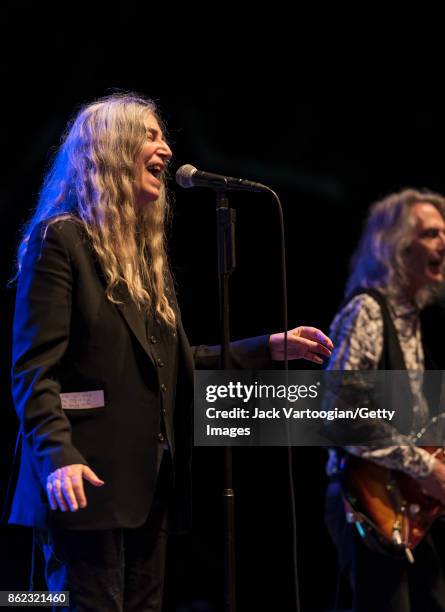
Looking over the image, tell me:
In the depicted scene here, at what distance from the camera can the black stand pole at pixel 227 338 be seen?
82.1 inches

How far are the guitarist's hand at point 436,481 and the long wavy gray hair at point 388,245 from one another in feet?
2.51

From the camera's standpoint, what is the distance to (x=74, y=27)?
3830mm

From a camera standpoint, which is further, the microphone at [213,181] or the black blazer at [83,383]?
the microphone at [213,181]

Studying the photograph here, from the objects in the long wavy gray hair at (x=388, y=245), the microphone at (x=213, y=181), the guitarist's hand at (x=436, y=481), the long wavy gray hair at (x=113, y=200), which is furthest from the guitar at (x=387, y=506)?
the microphone at (x=213, y=181)

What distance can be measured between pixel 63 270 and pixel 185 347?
0.43 m

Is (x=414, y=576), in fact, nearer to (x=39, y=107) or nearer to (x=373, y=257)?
(x=373, y=257)

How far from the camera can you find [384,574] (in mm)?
2924

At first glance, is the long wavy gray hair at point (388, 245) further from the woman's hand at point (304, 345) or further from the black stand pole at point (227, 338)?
the black stand pole at point (227, 338)

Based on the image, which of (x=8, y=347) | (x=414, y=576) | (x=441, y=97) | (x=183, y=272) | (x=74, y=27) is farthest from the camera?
(x=441, y=97)

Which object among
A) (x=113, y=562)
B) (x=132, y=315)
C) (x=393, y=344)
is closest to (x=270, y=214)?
(x=393, y=344)

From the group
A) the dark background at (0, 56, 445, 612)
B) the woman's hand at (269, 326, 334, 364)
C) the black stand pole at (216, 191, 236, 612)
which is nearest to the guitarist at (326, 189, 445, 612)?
the dark background at (0, 56, 445, 612)

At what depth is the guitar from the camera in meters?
2.92

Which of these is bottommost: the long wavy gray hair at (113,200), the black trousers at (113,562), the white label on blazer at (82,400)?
the black trousers at (113,562)

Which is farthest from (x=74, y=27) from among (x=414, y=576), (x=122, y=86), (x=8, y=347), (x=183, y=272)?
(x=414, y=576)
